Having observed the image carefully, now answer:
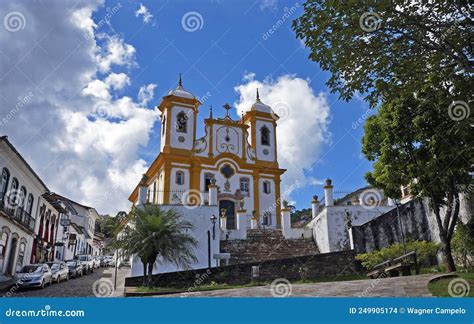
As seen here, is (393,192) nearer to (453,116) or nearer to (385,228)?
(385,228)

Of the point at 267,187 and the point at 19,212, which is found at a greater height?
the point at 267,187

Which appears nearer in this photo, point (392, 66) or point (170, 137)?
point (392, 66)

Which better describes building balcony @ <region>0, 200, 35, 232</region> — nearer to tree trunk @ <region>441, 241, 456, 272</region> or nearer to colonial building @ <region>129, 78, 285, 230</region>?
colonial building @ <region>129, 78, 285, 230</region>

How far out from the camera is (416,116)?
12.0m

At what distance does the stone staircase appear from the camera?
18.6 meters

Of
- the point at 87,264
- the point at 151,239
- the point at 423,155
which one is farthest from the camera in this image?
the point at 87,264

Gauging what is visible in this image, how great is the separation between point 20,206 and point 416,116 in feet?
61.4

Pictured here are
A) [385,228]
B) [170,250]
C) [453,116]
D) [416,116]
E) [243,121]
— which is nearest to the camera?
[453,116]

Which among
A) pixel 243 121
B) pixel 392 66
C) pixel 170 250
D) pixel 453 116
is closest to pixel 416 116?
pixel 453 116

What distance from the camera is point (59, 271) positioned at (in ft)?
61.0
